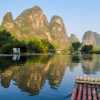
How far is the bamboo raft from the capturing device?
17219 millimetres

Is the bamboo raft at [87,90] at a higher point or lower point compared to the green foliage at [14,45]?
lower

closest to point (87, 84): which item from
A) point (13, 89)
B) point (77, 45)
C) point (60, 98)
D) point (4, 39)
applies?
point (60, 98)

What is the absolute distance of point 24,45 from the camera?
104688 millimetres

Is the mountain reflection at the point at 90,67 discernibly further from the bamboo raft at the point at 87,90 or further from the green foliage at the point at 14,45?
the green foliage at the point at 14,45

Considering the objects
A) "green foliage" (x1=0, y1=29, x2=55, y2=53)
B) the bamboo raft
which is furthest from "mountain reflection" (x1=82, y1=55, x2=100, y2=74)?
"green foliage" (x1=0, y1=29, x2=55, y2=53)

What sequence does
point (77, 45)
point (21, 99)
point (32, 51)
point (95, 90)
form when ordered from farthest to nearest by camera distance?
point (77, 45)
point (32, 51)
point (95, 90)
point (21, 99)

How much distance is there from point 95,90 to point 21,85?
791 centimetres

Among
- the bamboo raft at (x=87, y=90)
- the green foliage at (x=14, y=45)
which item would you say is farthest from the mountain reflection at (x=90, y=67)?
the green foliage at (x=14, y=45)

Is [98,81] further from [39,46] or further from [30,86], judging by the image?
Answer: [39,46]

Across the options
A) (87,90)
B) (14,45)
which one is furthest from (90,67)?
(14,45)

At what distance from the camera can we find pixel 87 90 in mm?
19891

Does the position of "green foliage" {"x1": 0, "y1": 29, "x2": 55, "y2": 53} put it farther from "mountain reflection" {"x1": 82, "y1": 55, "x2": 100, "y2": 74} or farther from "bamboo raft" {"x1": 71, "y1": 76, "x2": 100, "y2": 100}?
"bamboo raft" {"x1": 71, "y1": 76, "x2": 100, "y2": 100}

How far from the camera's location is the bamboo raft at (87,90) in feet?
56.5

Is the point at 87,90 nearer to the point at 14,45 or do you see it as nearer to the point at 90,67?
the point at 90,67
